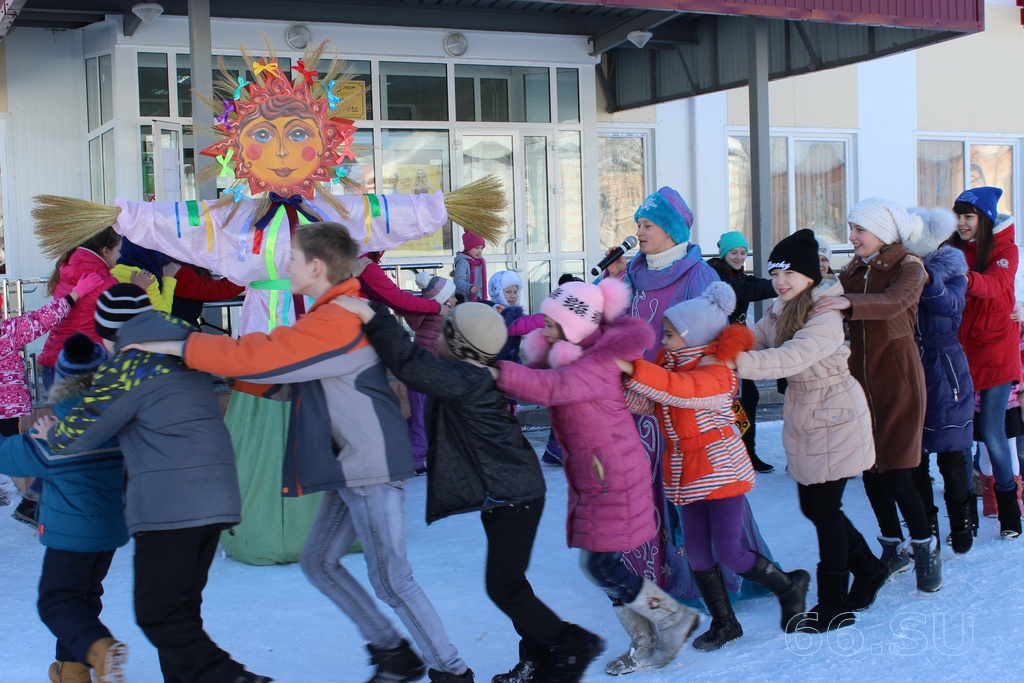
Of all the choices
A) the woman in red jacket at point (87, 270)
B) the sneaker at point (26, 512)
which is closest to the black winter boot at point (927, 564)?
the woman in red jacket at point (87, 270)

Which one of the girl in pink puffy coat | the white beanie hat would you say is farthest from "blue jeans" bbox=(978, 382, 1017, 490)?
the girl in pink puffy coat

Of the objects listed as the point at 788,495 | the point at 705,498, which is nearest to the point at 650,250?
the point at 705,498

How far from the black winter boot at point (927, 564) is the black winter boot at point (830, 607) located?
494mm

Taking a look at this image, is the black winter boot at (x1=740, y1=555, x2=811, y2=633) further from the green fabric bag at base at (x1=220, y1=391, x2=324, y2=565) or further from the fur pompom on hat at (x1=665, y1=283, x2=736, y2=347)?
the green fabric bag at base at (x1=220, y1=391, x2=324, y2=565)

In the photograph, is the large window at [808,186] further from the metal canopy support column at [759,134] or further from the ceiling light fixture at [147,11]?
the ceiling light fixture at [147,11]

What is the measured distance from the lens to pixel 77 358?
10.4ft

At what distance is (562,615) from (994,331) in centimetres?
260

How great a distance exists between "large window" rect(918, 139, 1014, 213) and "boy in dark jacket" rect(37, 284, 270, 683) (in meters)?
12.4

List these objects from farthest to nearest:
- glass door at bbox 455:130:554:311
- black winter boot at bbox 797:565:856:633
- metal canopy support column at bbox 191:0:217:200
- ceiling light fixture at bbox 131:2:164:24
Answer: glass door at bbox 455:130:554:311, ceiling light fixture at bbox 131:2:164:24, metal canopy support column at bbox 191:0:217:200, black winter boot at bbox 797:565:856:633

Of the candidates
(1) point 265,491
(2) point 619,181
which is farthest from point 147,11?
(2) point 619,181

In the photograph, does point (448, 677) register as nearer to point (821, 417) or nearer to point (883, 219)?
point (821, 417)

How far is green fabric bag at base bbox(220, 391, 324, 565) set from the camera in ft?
15.3

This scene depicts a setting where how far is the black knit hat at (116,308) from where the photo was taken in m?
3.08

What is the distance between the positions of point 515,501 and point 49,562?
1.51m
